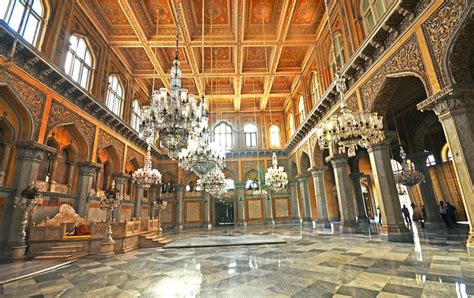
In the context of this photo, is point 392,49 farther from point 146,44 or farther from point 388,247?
point 146,44

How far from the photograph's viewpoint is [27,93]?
256 inches

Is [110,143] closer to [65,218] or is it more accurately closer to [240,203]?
[65,218]

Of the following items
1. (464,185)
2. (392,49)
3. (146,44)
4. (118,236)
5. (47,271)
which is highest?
(146,44)

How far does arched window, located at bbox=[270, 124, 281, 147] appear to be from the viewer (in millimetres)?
18219

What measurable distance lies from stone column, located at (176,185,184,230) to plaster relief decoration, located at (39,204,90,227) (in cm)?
841

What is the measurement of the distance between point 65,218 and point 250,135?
13.6m

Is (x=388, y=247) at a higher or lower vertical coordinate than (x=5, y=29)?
lower

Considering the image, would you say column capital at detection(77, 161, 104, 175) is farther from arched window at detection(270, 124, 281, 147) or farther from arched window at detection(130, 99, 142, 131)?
arched window at detection(270, 124, 281, 147)

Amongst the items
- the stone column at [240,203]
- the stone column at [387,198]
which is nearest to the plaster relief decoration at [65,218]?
the stone column at [387,198]

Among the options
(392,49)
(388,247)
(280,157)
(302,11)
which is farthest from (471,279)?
(280,157)

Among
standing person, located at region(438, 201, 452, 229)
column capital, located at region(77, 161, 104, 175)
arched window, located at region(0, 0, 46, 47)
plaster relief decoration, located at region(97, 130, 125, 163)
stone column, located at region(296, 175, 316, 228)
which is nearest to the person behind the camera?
arched window, located at region(0, 0, 46, 47)

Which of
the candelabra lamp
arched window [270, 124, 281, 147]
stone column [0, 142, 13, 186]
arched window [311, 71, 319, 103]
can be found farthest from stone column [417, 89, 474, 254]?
arched window [270, 124, 281, 147]

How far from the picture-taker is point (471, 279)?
2986 millimetres

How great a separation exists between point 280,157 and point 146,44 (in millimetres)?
12093
